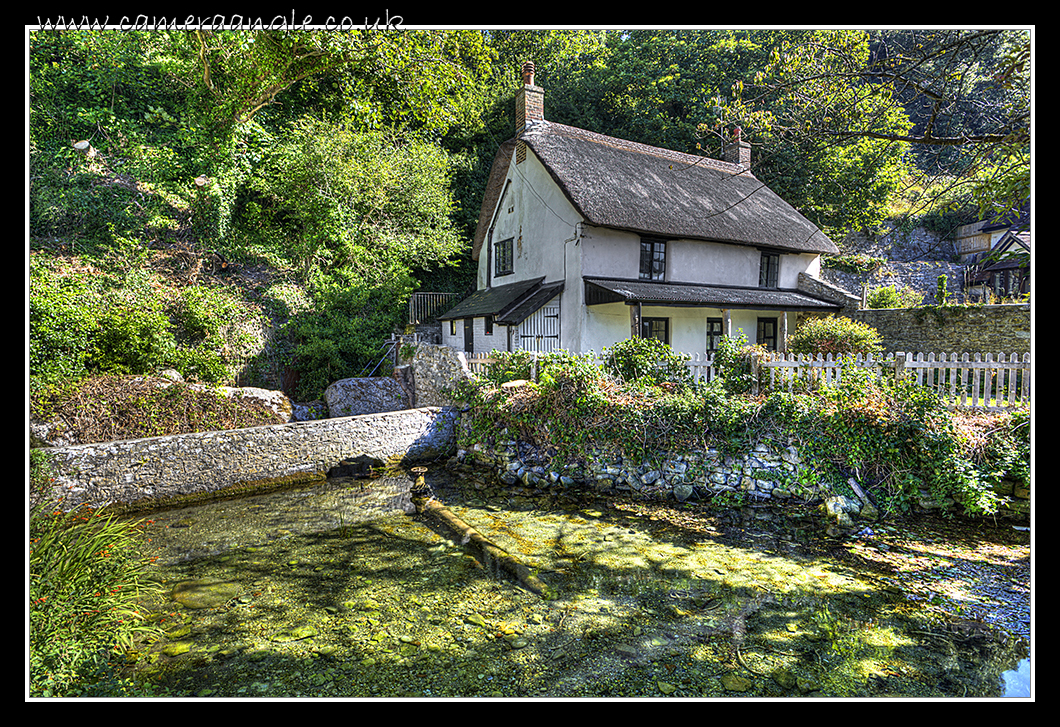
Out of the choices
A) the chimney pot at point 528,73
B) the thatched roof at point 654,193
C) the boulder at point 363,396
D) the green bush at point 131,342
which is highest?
the chimney pot at point 528,73

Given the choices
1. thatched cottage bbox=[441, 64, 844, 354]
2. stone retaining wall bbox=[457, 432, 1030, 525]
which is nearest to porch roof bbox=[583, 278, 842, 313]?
thatched cottage bbox=[441, 64, 844, 354]

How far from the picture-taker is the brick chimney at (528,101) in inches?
619

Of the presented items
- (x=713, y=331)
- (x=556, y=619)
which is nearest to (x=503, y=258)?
(x=713, y=331)

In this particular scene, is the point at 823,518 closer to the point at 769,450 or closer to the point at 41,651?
the point at 769,450

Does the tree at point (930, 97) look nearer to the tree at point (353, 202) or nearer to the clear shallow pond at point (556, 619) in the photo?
the clear shallow pond at point (556, 619)

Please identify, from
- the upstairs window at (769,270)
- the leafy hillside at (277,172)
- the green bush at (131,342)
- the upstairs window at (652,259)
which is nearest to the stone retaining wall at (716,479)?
the leafy hillside at (277,172)

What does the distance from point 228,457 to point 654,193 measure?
1321cm

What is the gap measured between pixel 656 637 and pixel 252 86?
17335 millimetres

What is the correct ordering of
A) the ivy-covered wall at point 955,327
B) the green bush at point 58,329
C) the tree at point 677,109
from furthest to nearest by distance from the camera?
the tree at point 677,109
the ivy-covered wall at point 955,327
the green bush at point 58,329

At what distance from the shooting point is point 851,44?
4434mm

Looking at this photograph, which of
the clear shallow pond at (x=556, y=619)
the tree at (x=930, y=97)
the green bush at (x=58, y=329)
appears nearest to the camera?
the clear shallow pond at (x=556, y=619)

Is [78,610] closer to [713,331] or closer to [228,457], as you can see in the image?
[228,457]

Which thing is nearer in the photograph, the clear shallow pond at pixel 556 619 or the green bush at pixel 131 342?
the clear shallow pond at pixel 556 619

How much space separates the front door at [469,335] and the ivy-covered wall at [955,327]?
12.7 metres
